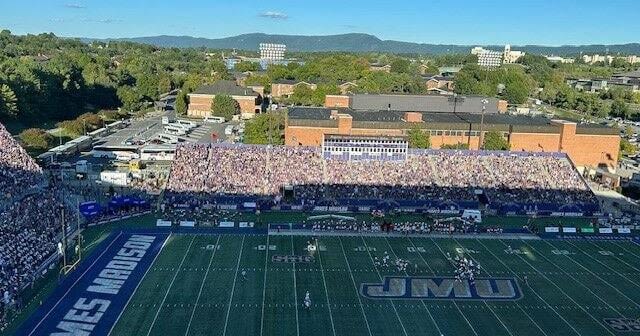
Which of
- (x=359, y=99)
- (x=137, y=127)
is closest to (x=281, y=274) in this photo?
(x=359, y=99)

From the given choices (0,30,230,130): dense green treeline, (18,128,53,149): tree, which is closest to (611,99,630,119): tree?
(0,30,230,130): dense green treeline

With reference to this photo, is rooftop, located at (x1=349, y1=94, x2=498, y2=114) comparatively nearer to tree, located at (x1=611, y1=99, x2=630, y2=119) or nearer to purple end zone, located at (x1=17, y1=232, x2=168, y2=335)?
purple end zone, located at (x1=17, y1=232, x2=168, y2=335)

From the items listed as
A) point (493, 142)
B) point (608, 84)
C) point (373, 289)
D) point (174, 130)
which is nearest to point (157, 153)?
point (174, 130)

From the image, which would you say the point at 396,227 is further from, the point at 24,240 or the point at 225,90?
the point at 225,90

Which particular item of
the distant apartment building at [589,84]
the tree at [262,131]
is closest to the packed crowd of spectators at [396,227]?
the tree at [262,131]

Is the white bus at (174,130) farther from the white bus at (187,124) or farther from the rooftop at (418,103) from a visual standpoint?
the rooftop at (418,103)

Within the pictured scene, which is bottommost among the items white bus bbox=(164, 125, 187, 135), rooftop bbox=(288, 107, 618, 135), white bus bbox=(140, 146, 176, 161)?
white bus bbox=(140, 146, 176, 161)

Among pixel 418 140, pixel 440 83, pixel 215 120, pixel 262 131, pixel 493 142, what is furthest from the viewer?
pixel 440 83
